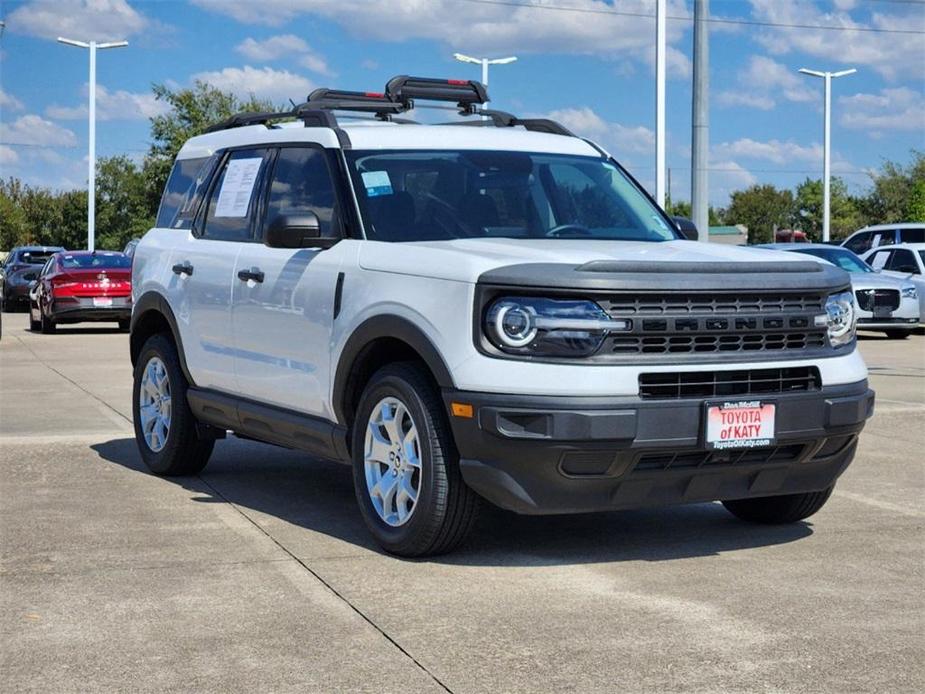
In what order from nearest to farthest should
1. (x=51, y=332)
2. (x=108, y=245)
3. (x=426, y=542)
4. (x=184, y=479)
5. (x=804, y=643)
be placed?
1. (x=804, y=643)
2. (x=426, y=542)
3. (x=184, y=479)
4. (x=51, y=332)
5. (x=108, y=245)

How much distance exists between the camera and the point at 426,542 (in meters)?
6.16

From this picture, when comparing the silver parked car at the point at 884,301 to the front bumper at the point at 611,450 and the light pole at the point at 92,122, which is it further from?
the light pole at the point at 92,122

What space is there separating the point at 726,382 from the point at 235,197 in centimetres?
324

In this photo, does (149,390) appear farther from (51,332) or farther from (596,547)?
(51,332)

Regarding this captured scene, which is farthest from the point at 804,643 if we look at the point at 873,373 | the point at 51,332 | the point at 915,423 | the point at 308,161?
the point at 51,332

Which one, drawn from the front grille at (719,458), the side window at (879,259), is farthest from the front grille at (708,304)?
the side window at (879,259)

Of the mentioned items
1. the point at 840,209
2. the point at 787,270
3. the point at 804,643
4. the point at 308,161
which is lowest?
the point at 804,643

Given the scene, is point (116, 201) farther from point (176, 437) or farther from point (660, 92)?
point (176, 437)

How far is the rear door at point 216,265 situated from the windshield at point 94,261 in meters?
18.1

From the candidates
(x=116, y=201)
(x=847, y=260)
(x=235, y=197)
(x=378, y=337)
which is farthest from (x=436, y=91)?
(x=116, y=201)

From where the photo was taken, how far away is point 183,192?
8.95 m

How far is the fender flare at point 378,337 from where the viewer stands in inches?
236

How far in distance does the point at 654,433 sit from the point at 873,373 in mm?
11360

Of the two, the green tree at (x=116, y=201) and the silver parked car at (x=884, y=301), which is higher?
the green tree at (x=116, y=201)
